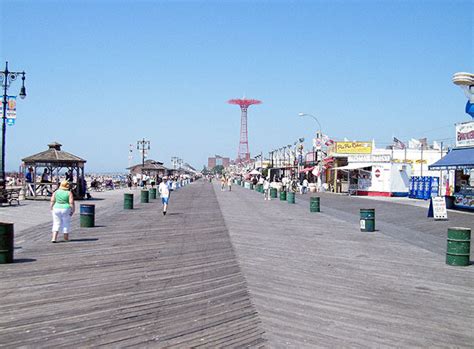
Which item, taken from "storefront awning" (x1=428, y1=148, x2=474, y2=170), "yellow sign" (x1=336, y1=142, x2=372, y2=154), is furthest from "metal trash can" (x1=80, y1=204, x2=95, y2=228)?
"yellow sign" (x1=336, y1=142, x2=372, y2=154)

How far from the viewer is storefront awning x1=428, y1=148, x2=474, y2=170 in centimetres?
2872

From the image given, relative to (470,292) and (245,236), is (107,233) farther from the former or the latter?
(470,292)

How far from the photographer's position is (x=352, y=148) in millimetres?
56188

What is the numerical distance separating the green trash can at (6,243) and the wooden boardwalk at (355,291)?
14.9ft

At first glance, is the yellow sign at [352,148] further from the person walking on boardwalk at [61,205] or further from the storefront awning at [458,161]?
the person walking on boardwalk at [61,205]

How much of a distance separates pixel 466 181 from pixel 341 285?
976 inches

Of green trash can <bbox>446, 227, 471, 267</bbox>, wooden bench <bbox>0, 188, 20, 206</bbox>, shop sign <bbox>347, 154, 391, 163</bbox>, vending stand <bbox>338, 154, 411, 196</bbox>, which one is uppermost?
shop sign <bbox>347, 154, 391, 163</bbox>

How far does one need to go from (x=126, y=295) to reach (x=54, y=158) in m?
24.6

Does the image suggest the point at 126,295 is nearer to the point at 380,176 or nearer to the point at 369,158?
the point at 380,176

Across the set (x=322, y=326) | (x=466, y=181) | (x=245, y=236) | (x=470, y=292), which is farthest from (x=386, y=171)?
(x=322, y=326)

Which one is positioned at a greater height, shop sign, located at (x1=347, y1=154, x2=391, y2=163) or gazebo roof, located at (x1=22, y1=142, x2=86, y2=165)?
shop sign, located at (x1=347, y1=154, x2=391, y2=163)

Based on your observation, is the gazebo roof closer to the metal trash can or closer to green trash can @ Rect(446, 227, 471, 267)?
the metal trash can

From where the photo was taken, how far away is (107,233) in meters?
16.0

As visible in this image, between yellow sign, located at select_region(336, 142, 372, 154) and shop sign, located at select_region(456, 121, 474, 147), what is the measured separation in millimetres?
23950
